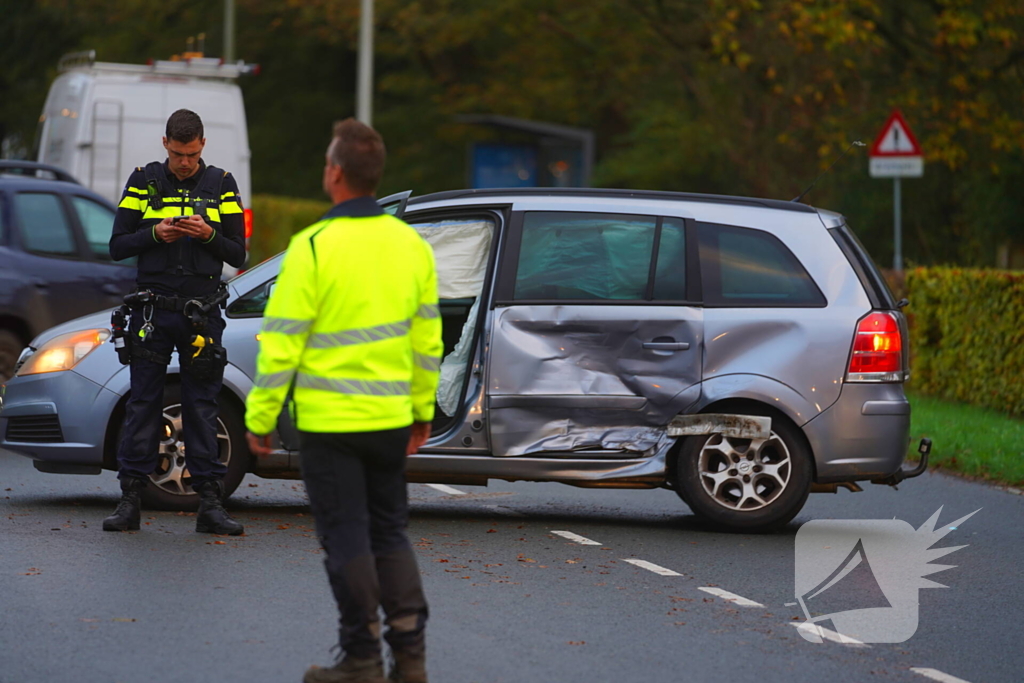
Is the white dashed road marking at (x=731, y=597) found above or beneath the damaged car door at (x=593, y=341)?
beneath

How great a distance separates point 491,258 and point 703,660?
316 cm

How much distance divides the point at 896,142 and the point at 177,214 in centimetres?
1126

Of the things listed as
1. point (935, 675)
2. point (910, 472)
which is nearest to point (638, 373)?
point (910, 472)

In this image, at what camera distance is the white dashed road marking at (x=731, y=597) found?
268 inches

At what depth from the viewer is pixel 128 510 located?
7.70 metres

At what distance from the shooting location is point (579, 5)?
3256 centimetres

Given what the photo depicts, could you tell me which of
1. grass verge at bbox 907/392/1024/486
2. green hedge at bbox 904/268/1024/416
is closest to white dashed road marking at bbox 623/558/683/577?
grass verge at bbox 907/392/1024/486

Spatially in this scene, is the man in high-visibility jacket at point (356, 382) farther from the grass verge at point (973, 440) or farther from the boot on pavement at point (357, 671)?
the grass verge at point (973, 440)

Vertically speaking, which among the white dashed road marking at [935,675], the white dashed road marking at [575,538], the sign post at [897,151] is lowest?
the white dashed road marking at [935,675]

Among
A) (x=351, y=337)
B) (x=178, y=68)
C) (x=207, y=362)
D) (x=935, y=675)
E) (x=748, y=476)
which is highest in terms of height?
(x=178, y=68)

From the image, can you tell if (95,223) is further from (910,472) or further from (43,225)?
(910,472)

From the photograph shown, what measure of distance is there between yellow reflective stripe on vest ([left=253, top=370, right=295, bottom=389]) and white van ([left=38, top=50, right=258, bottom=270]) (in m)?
12.5

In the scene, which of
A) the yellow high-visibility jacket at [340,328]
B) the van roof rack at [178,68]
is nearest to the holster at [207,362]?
the yellow high-visibility jacket at [340,328]

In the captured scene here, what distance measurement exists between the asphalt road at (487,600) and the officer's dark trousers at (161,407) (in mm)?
333
